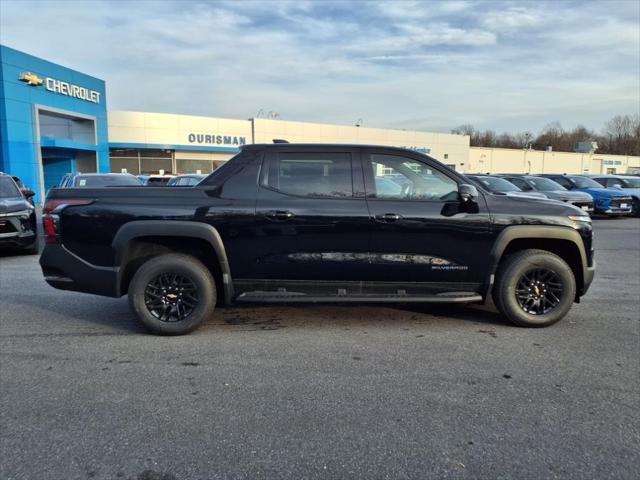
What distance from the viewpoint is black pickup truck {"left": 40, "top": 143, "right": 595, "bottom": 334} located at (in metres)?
4.71

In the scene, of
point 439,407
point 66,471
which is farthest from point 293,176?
point 66,471

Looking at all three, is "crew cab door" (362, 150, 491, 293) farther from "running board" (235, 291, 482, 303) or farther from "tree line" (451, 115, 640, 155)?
"tree line" (451, 115, 640, 155)

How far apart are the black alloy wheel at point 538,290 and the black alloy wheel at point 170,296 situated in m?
3.29

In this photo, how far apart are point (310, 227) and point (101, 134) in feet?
104

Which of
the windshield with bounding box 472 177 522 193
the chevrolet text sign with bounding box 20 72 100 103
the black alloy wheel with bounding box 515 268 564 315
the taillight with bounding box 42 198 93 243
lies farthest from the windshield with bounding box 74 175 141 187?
the chevrolet text sign with bounding box 20 72 100 103

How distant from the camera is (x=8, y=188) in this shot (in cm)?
998

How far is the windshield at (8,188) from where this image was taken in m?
9.79

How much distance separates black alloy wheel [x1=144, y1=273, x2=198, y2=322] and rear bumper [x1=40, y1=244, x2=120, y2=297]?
35 cm

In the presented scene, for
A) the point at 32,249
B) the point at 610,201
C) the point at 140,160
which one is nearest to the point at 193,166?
the point at 140,160

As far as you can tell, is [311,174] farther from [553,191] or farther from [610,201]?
[610,201]

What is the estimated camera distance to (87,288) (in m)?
4.84

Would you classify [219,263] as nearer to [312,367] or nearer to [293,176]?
[293,176]

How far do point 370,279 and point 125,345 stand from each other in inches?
94.3

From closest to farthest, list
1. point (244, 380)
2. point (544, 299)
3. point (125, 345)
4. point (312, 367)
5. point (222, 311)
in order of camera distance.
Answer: point (244, 380), point (312, 367), point (125, 345), point (544, 299), point (222, 311)
